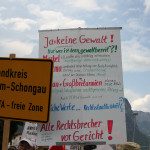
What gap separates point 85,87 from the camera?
4.62 metres

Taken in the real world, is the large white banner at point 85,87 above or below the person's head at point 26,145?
above

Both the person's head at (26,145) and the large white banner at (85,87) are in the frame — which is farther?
the person's head at (26,145)

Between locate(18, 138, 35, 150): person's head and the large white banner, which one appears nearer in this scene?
the large white banner

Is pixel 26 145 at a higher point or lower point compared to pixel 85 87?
lower

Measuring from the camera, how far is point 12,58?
377 centimetres

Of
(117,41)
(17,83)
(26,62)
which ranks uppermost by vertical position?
(117,41)

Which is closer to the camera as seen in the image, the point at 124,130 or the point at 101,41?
the point at 124,130

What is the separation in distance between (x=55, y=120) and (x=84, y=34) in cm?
151

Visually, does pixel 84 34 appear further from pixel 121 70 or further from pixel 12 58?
pixel 12 58

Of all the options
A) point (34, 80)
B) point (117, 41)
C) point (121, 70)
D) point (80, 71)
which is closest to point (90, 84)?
point (80, 71)

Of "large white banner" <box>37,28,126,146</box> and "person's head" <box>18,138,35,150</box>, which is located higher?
"large white banner" <box>37,28,126,146</box>

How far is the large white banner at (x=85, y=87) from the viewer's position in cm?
450

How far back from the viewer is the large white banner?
4504 millimetres

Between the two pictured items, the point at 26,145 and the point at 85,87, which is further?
the point at 26,145
